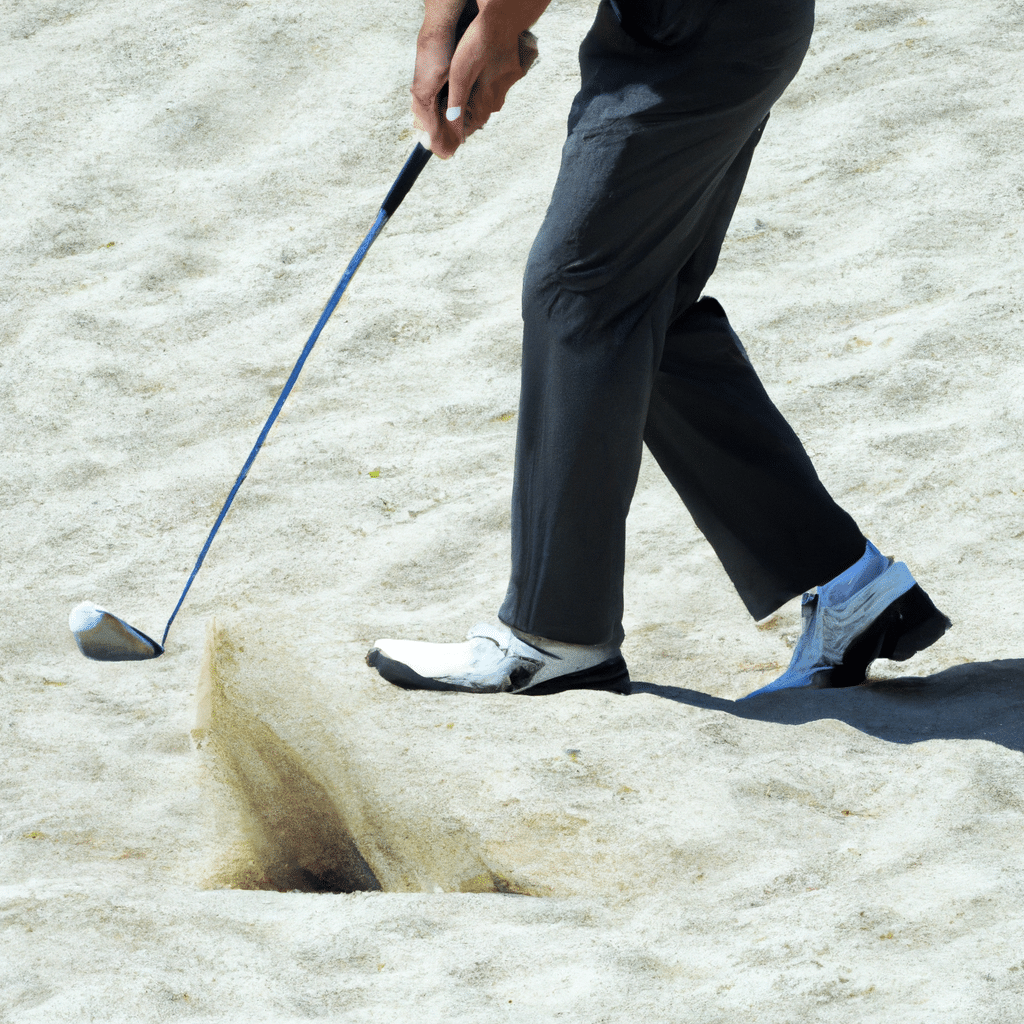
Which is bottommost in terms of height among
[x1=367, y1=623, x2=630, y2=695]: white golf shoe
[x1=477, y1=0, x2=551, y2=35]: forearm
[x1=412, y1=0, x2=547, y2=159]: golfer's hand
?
[x1=367, y1=623, x2=630, y2=695]: white golf shoe

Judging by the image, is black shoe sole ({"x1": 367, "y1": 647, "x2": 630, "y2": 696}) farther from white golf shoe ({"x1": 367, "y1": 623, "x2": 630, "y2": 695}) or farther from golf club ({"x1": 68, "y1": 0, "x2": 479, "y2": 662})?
golf club ({"x1": 68, "y1": 0, "x2": 479, "y2": 662})

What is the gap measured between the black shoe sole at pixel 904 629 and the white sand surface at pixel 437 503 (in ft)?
0.28

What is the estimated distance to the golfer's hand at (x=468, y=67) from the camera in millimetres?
1880

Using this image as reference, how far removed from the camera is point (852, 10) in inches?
176

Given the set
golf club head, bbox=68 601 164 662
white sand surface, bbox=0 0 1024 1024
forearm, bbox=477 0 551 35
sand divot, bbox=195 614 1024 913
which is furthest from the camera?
golf club head, bbox=68 601 164 662

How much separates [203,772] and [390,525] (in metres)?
0.87

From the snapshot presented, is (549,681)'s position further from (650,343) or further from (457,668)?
(650,343)

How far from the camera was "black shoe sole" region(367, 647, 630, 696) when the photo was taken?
215cm

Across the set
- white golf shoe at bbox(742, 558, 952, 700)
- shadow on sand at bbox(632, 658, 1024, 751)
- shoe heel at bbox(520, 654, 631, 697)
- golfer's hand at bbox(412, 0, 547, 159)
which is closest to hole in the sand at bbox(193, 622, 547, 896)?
shoe heel at bbox(520, 654, 631, 697)

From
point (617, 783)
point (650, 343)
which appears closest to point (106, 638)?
point (617, 783)

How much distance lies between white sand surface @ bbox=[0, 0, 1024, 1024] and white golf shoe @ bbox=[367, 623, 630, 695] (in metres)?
0.05

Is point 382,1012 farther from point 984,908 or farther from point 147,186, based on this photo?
point 147,186

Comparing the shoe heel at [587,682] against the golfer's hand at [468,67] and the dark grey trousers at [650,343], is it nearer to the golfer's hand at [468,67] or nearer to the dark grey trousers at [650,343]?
the dark grey trousers at [650,343]

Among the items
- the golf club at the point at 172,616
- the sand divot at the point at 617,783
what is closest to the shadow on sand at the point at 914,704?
the sand divot at the point at 617,783
